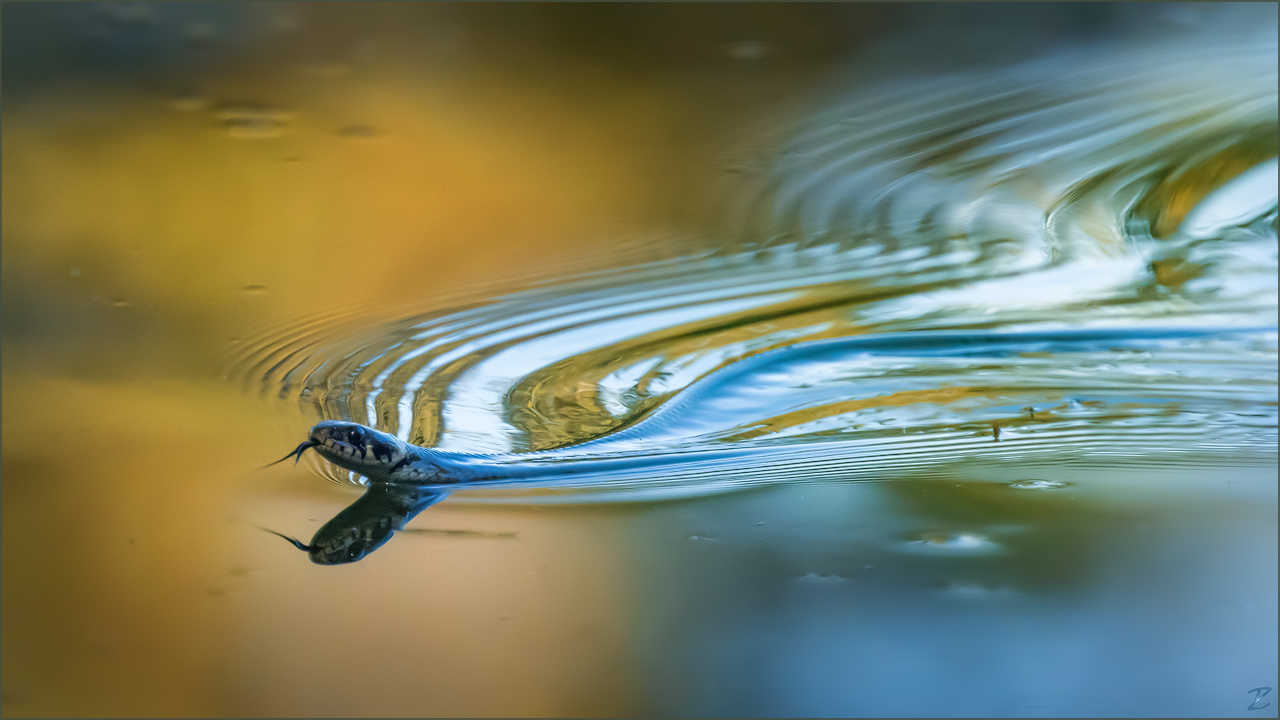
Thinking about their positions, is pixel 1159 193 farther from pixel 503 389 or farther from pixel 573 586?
pixel 573 586

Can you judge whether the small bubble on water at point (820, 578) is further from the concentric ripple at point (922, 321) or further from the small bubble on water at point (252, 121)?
the small bubble on water at point (252, 121)

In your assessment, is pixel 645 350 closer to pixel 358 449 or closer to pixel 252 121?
pixel 358 449

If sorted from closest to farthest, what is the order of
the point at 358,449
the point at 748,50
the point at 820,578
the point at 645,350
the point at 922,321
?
1. the point at 820,578
2. the point at 358,449
3. the point at 645,350
4. the point at 922,321
5. the point at 748,50

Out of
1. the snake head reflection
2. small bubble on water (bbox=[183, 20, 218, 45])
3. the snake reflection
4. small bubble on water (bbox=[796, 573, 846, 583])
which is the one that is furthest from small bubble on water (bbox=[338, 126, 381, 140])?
small bubble on water (bbox=[796, 573, 846, 583])

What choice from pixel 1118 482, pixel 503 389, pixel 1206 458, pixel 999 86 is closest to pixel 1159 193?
pixel 999 86

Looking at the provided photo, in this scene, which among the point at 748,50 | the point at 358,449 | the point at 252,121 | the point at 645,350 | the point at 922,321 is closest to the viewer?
the point at 358,449

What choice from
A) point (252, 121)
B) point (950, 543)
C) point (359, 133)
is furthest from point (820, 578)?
point (252, 121)

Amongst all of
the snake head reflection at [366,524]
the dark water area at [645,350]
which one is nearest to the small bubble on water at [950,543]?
the dark water area at [645,350]
